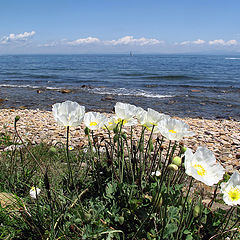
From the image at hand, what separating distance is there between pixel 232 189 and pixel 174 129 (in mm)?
482

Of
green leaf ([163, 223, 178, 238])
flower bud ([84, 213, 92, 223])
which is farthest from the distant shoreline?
flower bud ([84, 213, 92, 223])

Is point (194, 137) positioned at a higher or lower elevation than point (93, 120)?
lower

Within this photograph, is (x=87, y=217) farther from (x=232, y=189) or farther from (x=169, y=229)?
(x=232, y=189)

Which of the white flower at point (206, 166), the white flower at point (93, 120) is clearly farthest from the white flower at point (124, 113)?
the white flower at point (206, 166)

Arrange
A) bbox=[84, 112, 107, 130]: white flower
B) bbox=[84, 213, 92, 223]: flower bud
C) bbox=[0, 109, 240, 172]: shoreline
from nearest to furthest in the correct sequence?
1. bbox=[84, 213, 92, 223]: flower bud
2. bbox=[84, 112, 107, 130]: white flower
3. bbox=[0, 109, 240, 172]: shoreline

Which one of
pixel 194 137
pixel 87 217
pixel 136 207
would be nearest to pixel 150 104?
pixel 194 137

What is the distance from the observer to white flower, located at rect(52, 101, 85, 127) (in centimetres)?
156

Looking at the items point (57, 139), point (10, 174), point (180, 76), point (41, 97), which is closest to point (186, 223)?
point (10, 174)

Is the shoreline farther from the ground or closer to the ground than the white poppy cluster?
closer to the ground

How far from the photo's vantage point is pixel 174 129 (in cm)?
159

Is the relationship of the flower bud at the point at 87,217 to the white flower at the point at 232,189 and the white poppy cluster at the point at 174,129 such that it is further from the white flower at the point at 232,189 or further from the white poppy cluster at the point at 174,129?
the white flower at the point at 232,189

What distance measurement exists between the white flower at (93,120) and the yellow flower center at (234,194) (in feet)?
3.01

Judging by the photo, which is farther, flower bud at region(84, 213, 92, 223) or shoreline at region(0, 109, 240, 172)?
shoreline at region(0, 109, 240, 172)

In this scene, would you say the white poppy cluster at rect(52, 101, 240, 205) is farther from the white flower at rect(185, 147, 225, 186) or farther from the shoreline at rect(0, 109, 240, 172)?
the shoreline at rect(0, 109, 240, 172)
